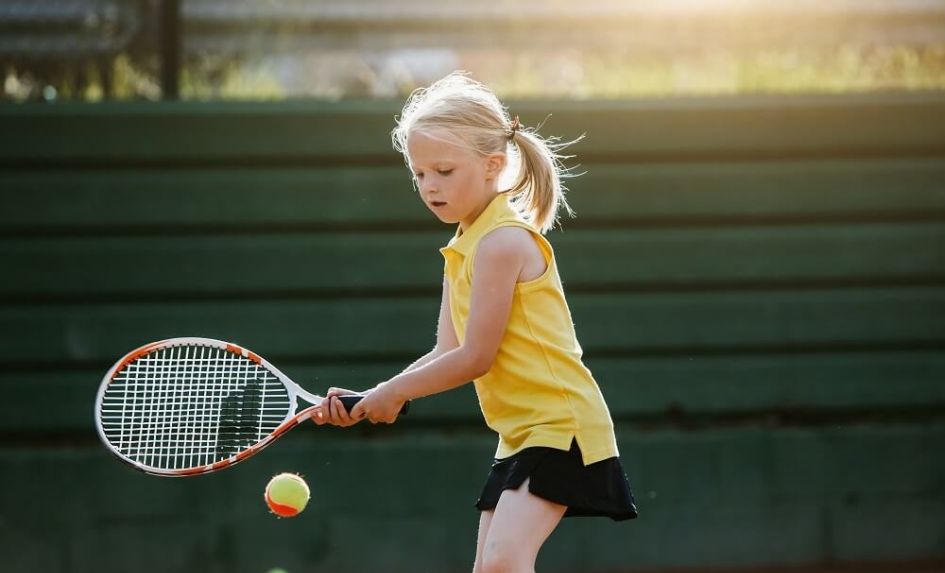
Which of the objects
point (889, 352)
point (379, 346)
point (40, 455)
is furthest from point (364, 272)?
point (889, 352)

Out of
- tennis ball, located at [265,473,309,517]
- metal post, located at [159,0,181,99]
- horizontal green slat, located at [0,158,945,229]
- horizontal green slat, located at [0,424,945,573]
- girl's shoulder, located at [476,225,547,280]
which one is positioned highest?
metal post, located at [159,0,181,99]

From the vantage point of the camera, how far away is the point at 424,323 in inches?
221

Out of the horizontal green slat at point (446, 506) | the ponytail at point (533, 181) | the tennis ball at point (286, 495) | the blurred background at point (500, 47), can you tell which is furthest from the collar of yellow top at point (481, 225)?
the blurred background at point (500, 47)

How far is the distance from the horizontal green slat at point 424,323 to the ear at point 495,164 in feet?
7.66

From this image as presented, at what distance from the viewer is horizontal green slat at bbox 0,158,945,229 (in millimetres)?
5520

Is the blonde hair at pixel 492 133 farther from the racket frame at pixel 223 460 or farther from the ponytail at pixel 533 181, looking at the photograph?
the racket frame at pixel 223 460

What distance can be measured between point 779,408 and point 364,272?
5.69 feet

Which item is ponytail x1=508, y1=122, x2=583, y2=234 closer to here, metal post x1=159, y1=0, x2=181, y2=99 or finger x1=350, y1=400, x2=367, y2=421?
finger x1=350, y1=400, x2=367, y2=421

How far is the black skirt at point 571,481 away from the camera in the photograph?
3139mm

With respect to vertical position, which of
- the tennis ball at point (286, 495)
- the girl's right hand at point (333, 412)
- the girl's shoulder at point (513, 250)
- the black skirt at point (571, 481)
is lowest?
the tennis ball at point (286, 495)

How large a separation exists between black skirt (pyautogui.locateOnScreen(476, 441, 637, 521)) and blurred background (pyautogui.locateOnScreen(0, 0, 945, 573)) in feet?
7.84

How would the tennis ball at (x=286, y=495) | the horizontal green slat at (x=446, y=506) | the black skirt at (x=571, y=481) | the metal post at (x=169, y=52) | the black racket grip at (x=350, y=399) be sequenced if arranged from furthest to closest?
the metal post at (x=169, y=52), the horizontal green slat at (x=446, y=506), the tennis ball at (x=286, y=495), the black racket grip at (x=350, y=399), the black skirt at (x=571, y=481)

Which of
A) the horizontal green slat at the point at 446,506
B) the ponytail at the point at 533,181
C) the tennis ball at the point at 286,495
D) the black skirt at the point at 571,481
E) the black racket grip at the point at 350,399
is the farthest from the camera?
the horizontal green slat at the point at 446,506

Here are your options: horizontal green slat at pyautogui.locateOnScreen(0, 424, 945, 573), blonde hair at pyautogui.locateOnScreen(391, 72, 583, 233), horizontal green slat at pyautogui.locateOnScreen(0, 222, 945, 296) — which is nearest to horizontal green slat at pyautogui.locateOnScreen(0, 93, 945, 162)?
horizontal green slat at pyautogui.locateOnScreen(0, 222, 945, 296)
